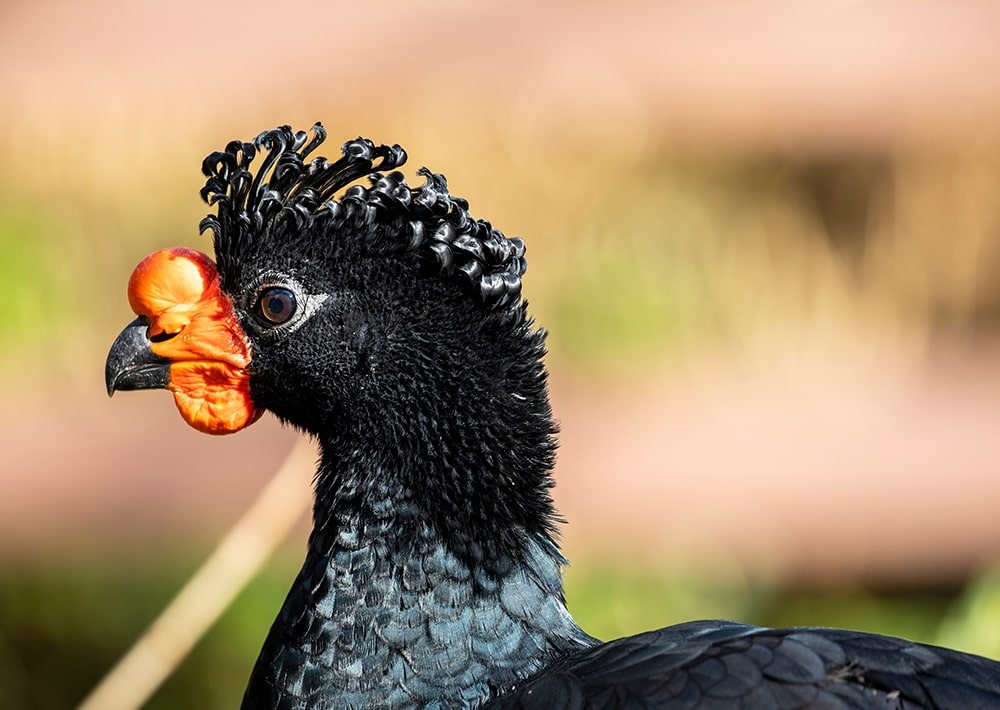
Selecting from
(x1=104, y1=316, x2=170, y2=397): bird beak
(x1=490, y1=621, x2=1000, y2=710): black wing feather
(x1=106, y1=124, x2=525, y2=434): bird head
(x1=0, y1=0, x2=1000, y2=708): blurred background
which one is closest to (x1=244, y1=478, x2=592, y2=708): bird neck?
(x1=490, y1=621, x2=1000, y2=710): black wing feather

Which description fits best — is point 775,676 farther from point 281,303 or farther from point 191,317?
point 191,317

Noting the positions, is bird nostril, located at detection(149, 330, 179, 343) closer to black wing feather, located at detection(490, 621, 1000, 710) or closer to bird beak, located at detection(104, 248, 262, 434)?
bird beak, located at detection(104, 248, 262, 434)

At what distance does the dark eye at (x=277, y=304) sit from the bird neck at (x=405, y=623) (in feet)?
1.24

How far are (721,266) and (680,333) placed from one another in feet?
1.37

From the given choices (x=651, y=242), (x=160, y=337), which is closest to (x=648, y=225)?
(x=651, y=242)

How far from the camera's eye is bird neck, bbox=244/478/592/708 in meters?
2.21

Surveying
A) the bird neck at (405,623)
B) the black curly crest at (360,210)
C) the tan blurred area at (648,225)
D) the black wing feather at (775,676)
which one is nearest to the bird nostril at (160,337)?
the black curly crest at (360,210)

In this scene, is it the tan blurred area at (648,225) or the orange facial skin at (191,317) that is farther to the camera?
the tan blurred area at (648,225)

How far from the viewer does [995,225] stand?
6.67 metres

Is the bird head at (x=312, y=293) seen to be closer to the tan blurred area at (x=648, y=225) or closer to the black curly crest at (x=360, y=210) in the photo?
the black curly crest at (x=360, y=210)

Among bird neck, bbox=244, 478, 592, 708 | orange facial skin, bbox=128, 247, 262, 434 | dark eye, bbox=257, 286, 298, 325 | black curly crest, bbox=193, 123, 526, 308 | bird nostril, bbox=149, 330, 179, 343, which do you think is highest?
black curly crest, bbox=193, 123, 526, 308

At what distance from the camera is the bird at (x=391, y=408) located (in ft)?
7.34

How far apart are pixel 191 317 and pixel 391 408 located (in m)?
0.44

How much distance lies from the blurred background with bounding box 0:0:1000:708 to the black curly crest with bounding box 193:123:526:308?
10.4ft
